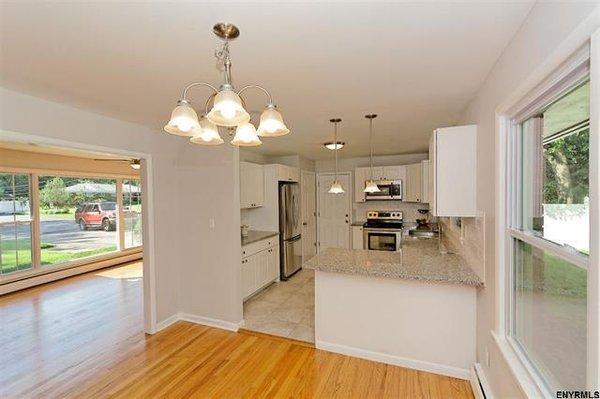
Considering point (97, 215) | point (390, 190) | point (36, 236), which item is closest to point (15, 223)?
point (36, 236)

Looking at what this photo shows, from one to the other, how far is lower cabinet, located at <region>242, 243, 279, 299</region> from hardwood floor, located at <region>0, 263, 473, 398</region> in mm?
784

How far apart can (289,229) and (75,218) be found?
4.69 m

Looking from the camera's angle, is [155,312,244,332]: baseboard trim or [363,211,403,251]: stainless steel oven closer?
[155,312,244,332]: baseboard trim

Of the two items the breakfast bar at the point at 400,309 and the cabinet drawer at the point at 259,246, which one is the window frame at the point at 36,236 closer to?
the cabinet drawer at the point at 259,246

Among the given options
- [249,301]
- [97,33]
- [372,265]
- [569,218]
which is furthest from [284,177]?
[569,218]

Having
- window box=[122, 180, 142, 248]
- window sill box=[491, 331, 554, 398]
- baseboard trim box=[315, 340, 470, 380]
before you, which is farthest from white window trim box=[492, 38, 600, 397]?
window box=[122, 180, 142, 248]

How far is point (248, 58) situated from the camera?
5.20 feet

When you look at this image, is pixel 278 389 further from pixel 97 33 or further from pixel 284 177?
pixel 284 177

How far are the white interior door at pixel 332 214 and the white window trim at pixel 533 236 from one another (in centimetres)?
418

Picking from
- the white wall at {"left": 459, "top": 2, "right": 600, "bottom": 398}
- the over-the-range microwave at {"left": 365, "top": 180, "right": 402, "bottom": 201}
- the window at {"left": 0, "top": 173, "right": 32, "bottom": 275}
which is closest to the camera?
the white wall at {"left": 459, "top": 2, "right": 600, "bottom": 398}

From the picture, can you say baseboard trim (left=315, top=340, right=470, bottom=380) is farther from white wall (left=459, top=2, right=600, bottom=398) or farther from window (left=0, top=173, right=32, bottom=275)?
window (left=0, top=173, right=32, bottom=275)

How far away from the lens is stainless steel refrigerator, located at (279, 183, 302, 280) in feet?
15.9

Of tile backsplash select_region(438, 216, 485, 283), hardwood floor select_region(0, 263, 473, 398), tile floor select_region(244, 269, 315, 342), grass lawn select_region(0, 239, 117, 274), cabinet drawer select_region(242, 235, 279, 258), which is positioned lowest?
hardwood floor select_region(0, 263, 473, 398)

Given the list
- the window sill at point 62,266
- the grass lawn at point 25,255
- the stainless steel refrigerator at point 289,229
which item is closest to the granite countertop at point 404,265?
the stainless steel refrigerator at point 289,229
